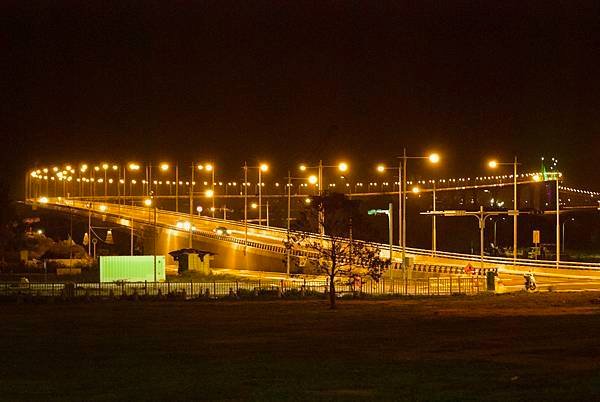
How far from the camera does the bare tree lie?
42719 mm

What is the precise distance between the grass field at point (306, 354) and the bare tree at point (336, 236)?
293 centimetres

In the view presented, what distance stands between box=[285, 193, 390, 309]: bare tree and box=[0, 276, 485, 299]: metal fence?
5210 millimetres

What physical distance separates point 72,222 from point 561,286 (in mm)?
103416

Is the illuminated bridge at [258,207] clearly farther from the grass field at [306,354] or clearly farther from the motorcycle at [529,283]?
the grass field at [306,354]

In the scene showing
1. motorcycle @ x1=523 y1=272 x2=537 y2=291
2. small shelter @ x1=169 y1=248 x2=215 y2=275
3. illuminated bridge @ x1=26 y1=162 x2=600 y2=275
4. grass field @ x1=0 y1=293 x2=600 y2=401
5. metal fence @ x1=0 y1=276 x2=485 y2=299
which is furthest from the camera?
illuminated bridge @ x1=26 y1=162 x2=600 y2=275

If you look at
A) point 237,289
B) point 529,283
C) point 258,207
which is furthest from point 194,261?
point 258,207

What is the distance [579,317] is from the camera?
34.0m

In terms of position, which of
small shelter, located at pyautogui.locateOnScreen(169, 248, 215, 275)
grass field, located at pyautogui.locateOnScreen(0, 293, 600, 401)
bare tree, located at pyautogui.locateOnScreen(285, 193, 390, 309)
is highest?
bare tree, located at pyautogui.locateOnScreen(285, 193, 390, 309)

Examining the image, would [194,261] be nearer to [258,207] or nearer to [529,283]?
[529,283]

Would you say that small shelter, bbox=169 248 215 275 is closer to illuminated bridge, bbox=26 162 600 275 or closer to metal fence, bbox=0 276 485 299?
illuminated bridge, bbox=26 162 600 275

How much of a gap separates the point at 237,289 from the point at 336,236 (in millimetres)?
11846

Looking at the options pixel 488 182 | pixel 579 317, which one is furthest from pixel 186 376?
pixel 488 182

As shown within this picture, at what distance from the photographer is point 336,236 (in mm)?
42750

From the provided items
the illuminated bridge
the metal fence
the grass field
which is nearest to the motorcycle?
the metal fence
